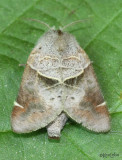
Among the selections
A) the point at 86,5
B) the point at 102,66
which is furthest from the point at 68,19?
the point at 102,66

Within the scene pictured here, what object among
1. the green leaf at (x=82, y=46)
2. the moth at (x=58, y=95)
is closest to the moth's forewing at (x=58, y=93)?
the moth at (x=58, y=95)

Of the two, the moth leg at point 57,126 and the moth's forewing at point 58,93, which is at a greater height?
the moth's forewing at point 58,93

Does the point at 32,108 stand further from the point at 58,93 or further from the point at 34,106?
the point at 58,93

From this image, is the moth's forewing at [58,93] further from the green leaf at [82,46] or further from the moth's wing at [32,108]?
the green leaf at [82,46]

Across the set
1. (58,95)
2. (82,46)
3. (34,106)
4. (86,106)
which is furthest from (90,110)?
(82,46)

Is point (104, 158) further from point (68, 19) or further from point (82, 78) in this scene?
point (68, 19)

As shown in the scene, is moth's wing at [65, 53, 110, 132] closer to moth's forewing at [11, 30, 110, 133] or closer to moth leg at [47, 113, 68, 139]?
moth's forewing at [11, 30, 110, 133]

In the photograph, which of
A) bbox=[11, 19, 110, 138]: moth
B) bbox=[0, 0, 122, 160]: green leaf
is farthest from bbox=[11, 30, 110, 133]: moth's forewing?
bbox=[0, 0, 122, 160]: green leaf
